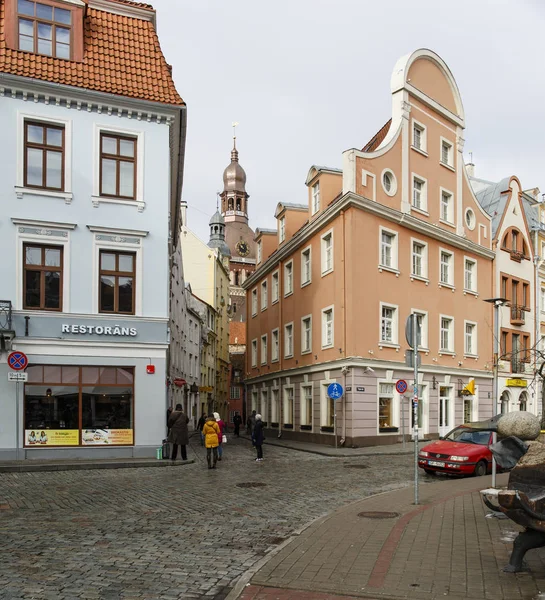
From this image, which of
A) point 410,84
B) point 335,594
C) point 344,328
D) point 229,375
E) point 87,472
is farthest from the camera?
point 229,375

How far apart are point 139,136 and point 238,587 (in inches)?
678

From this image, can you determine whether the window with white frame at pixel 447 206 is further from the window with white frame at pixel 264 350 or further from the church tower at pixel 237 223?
the church tower at pixel 237 223

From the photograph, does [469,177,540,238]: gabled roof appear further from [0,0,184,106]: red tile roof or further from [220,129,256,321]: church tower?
[220,129,256,321]: church tower

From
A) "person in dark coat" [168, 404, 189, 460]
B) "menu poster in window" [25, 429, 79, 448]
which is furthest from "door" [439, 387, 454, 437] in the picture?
"menu poster in window" [25, 429, 79, 448]

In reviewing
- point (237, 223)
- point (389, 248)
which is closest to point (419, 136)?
point (389, 248)

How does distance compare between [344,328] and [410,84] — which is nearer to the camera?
[344,328]

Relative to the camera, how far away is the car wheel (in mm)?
17312

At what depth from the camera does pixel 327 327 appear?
3158 cm

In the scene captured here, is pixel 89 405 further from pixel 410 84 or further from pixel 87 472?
pixel 410 84

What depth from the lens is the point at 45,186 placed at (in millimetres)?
20156

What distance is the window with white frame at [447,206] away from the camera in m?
34.6

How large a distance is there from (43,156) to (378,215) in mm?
15138

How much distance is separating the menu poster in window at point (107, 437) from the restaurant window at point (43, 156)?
24.2ft

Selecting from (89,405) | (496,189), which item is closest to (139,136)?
(89,405)
